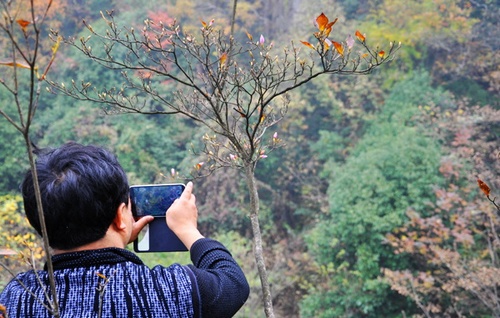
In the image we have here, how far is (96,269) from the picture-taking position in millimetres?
813

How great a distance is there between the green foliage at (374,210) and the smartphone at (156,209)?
5.16 meters

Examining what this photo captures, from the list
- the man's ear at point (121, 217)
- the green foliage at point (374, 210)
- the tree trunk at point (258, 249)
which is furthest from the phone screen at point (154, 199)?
the green foliage at point (374, 210)

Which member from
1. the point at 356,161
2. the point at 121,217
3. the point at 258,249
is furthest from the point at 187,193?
the point at 356,161

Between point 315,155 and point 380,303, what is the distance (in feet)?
10.6

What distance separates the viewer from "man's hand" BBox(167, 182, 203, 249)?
3.07 feet

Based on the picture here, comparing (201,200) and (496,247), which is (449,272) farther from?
(201,200)

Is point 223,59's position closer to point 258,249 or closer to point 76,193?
point 258,249

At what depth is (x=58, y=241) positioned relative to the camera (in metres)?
0.83

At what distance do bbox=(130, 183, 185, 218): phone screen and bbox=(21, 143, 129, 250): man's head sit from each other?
5.3 inches

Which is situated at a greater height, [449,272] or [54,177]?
[54,177]

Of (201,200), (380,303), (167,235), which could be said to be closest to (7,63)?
(167,235)

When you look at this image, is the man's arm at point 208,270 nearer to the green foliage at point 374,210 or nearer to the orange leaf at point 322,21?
the orange leaf at point 322,21

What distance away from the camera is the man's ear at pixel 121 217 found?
85cm

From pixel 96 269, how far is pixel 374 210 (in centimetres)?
555
